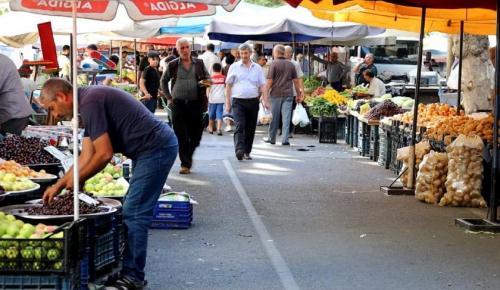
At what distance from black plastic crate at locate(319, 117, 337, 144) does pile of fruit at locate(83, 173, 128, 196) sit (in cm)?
1169

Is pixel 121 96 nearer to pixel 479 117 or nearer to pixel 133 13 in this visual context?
pixel 133 13

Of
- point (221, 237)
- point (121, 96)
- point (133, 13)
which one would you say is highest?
point (133, 13)

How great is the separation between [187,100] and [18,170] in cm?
587

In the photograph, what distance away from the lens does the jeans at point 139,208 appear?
6883 mm

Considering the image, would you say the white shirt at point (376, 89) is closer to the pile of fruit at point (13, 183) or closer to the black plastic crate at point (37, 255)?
the pile of fruit at point (13, 183)

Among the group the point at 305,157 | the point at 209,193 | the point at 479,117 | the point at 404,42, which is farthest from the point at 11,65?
the point at 404,42

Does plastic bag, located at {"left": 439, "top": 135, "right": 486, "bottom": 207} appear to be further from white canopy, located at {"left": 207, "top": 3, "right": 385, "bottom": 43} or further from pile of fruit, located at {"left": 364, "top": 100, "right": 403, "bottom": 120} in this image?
white canopy, located at {"left": 207, "top": 3, "right": 385, "bottom": 43}

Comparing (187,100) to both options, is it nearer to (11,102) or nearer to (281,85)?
(11,102)

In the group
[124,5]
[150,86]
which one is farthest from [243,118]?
[150,86]

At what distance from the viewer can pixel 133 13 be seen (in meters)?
11.6

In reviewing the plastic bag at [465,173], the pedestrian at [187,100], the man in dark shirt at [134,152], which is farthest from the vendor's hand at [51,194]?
the pedestrian at [187,100]

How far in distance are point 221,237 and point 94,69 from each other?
8.75 m

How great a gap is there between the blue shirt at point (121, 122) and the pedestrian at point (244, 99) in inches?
345

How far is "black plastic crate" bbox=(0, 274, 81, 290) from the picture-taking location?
539cm
